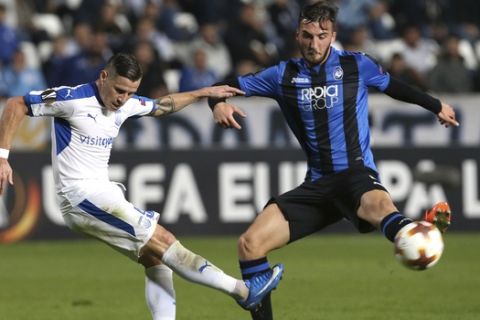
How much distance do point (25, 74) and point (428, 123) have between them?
18.9ft

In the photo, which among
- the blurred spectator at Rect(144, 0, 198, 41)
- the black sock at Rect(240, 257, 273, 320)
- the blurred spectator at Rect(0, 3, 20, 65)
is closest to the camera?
the black sock at Rect(240, 257, 273, 320)

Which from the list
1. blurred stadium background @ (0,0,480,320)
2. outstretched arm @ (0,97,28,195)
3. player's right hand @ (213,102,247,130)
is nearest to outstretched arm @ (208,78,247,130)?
player's right hand @ (213,102,247,130)

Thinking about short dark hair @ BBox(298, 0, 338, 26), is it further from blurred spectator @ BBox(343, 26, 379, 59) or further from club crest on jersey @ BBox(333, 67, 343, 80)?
blurred spectator @ BBox(343, 26, 379, 59)

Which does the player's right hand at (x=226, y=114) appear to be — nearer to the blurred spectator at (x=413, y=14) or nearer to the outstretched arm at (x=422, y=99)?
the outstretched arm at (x=422, y=99)

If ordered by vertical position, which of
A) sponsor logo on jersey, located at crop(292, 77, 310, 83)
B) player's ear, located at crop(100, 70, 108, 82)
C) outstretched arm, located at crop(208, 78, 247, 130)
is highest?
player's ear, located at crop(100, 70, 108, 82)

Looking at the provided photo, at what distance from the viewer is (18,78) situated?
16.0 meters

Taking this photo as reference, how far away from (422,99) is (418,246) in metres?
1.29

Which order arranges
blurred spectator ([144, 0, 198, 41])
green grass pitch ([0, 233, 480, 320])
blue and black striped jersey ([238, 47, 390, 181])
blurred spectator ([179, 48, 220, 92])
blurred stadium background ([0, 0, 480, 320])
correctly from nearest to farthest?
1. blue and black striped jersey ([238, 47, 390, 181])
2. green grass pitch ([0, 233, 480, 320])
3. blurred stadium background ([0, 0, 480, 320])
4. blurred spectator ([179, 48, 220, 92])
5. blurred spectator ([144, 0, 198, 41])

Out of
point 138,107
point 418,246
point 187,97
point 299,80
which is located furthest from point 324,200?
point 138,107

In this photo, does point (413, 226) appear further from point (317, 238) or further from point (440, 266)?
point (317, 238)

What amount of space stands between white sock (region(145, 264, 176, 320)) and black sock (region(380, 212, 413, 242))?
153 centimetres

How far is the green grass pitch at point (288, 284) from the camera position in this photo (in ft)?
29.6

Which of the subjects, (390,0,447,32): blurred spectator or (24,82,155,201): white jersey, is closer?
(24,82,155,201): white jersey

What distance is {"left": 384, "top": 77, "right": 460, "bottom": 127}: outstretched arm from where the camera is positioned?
7.77 metres
